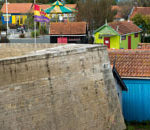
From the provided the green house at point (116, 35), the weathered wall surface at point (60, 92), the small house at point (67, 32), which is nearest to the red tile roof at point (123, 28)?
the green house at point (116, 35)

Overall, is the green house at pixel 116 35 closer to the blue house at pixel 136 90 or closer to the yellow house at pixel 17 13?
the blue house at pixel 136 90

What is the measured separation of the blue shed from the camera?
17.2m

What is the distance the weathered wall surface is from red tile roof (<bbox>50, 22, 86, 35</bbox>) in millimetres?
20005

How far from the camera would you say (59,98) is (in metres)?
11.5

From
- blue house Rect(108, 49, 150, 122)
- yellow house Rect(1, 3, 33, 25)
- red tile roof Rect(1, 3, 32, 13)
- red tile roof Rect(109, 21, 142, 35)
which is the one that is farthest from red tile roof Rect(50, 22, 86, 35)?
red tile roof Rect(1, 3, 32, 13)

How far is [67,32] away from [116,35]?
4868mm

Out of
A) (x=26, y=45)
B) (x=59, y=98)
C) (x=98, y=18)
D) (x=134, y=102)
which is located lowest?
(x=134, y=102)

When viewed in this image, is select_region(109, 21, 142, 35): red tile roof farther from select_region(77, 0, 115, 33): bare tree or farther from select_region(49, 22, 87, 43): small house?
select_region(77, 0, 115, 33): bare tree

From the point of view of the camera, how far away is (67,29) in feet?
108

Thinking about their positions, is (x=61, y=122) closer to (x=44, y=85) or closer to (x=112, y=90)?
(x=44, y=85)

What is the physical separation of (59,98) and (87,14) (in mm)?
30095

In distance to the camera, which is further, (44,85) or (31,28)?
(31,28)

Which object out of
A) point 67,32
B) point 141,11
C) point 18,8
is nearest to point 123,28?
point 67,32

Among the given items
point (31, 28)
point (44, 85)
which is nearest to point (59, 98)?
point (44, 85)
